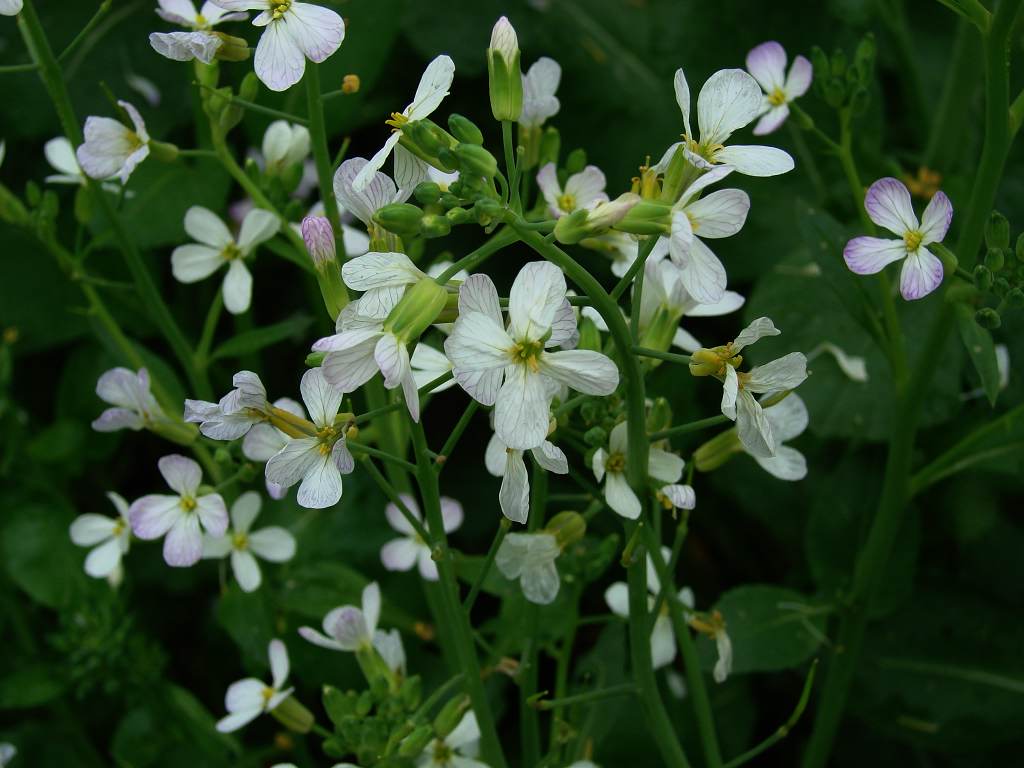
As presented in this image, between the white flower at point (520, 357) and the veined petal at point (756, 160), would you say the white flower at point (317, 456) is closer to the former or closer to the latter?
the white flower at point (520, 357)

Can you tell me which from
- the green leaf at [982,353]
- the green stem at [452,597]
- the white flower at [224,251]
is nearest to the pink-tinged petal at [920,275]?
the green leaf at [982,353]

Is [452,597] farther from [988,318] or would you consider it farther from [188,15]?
[188,15]

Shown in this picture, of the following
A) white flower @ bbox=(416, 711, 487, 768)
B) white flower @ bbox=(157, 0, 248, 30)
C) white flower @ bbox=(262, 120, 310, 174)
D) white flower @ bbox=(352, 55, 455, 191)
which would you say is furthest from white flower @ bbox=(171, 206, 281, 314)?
white flower @ bbox=(416, 711, 487, 768)

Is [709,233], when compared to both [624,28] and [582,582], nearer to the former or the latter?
[582,582]

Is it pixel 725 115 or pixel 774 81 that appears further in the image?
pixel 774 81

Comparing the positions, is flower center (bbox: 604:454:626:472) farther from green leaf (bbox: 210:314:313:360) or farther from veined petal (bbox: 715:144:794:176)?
green leaf (bbox: 210:314:313:360)

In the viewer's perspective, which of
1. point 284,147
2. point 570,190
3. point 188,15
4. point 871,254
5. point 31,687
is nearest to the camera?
point 871,254

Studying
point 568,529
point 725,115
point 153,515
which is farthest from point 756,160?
point 153,515
